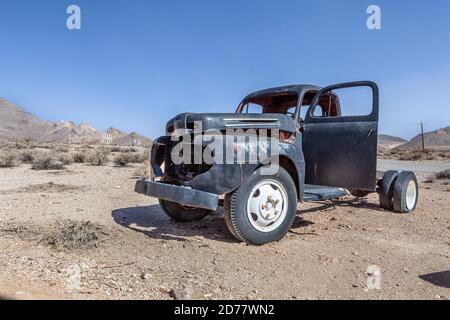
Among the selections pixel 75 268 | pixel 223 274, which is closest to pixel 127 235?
pixel 75 268

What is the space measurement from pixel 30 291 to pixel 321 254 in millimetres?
2769

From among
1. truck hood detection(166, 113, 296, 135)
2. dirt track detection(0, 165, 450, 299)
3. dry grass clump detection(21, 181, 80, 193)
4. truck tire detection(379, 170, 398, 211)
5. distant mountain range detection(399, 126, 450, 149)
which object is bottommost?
dirt track detection(0, 165, 450, 299)

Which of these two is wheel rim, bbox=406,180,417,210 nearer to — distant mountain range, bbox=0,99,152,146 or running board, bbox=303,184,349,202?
running board, bbox=303,184,349,202

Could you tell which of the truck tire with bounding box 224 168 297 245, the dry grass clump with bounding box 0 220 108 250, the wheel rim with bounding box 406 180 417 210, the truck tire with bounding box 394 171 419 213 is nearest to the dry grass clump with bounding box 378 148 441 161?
the wheel rim with bounding box 406 180 417 210

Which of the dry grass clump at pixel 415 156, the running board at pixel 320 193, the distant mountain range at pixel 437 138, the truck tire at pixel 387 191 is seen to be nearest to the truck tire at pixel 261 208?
the running board at pixel 320 193

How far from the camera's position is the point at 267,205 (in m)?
4.38

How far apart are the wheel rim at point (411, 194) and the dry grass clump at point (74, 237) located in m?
5.25

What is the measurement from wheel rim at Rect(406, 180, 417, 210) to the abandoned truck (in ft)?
0.06

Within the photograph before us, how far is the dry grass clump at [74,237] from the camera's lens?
410 cm

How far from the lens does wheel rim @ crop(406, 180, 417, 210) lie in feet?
22.2

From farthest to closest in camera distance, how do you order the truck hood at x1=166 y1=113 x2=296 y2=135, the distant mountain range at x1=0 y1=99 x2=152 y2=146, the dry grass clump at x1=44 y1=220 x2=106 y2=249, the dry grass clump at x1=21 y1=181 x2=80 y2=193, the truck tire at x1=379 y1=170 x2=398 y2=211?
1. the distant mountain range at x1=0 y1=99 x2=152 y2=146
2. the dry grass clump at x1=21 y1=181 x2=80 y2=193
3. the truck tire at x1=379 y1=170 x2=398 y2=211
4. the truck hood at x1=166 y1=113 x2=296 y2=135
5. the dry grass clump at x1=44 y1=220 x2=106 y2=249

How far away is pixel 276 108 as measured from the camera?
6312 millimetres

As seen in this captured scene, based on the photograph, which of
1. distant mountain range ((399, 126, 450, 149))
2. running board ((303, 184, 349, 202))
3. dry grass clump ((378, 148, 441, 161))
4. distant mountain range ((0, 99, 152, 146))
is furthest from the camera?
distant mountain range ((399, 126, 450, 149))

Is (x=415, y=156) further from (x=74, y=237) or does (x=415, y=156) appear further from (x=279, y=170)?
(x=74, y=237)
